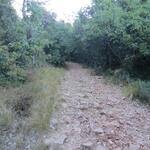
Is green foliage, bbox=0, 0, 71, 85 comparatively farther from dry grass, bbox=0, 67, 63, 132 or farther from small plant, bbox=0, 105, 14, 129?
small plant, bbox=0, 105, 14, 129

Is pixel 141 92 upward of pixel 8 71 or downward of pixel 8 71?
downward

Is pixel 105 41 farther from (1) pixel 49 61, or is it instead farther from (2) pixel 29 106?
(2) pixel 29 106

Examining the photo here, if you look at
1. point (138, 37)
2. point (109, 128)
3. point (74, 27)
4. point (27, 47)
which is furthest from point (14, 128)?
point (74, 27)

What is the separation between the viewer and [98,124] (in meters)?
5.82

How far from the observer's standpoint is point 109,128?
18.3ft

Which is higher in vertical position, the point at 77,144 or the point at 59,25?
the point at 59,25

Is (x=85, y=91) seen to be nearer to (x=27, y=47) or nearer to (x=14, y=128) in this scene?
(x=27, y=47)

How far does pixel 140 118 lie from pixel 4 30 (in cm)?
598

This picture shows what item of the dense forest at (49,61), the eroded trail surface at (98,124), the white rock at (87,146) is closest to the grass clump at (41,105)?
the dense forest at (49,61)

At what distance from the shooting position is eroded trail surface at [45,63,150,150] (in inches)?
193

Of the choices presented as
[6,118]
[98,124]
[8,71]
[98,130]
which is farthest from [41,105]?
[8,71]

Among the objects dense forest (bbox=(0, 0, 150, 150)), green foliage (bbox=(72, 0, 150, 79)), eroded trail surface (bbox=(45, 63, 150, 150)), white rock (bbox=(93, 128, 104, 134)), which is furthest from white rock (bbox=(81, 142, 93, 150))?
green foliage (bbox=(72, 0, 150, 79))

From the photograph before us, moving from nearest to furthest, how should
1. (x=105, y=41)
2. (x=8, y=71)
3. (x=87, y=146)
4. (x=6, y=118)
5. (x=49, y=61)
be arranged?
(x=87, y=146) → (x=6, y=118) → (x=8, y=71) → (x=105, y=41) → (x=49, y=61)

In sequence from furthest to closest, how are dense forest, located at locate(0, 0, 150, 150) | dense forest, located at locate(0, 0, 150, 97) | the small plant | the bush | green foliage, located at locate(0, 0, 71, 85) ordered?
dense forest, located at locate(0, 0, 150, 97) → green foliage, located at locate(0, 0, 71, 85) → the bush → dense forest, located at locate(0, 0, 150, 150) → the small plant
